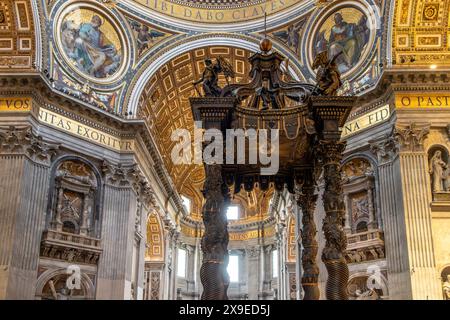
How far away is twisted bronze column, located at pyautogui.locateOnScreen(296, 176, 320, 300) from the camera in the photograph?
959 centimetres

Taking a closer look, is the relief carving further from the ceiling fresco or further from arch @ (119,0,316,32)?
arch @ (119,0,316,32)

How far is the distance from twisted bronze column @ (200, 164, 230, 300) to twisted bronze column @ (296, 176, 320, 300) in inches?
86.4

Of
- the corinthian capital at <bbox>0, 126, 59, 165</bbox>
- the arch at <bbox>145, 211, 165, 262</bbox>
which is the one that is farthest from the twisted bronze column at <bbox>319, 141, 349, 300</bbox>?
the arch at <bbox>145, 211, 165, 262</bbox>

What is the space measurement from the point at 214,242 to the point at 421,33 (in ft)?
30.7

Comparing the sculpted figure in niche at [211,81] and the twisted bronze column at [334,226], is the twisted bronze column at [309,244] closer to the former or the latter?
the twisted bronze column at [334,226]

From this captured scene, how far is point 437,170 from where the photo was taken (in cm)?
1277

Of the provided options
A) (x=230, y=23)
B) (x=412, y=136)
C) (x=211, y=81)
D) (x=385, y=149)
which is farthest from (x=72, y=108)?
(x=412, y=136)

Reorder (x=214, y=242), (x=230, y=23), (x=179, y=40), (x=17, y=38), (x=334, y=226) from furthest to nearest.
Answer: (x=230, y=23)
(x=179, y=40)
(x=17, y=38)
(x=214, y=242)
(x=334, y=226)

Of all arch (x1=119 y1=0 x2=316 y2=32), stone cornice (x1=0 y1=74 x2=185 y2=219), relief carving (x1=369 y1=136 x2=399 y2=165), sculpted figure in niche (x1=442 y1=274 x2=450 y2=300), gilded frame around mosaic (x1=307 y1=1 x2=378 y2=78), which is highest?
arch (x1=119 y1=0 x2=316 y2=32)

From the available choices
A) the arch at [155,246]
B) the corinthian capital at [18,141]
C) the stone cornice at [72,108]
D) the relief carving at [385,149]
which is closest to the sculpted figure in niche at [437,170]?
the relief carving at [385,149]

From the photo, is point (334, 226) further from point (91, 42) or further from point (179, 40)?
point (179, 40)

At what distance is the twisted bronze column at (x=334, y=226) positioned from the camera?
23.6 feet

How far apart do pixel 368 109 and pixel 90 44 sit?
8950 mm
